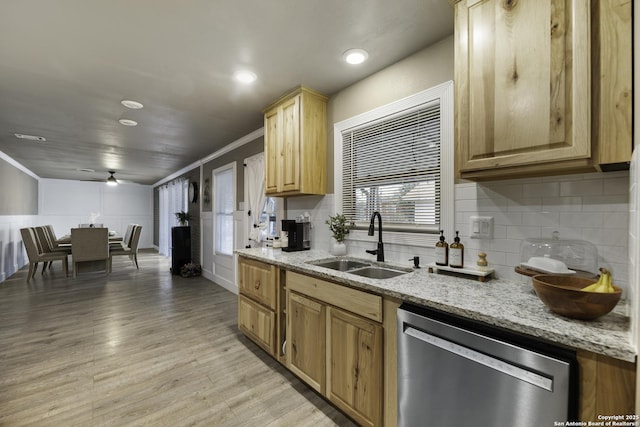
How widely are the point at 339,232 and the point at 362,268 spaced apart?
43 centimetres

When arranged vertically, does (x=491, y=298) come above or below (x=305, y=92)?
below

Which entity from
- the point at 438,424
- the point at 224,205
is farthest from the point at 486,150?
the point at 224,205

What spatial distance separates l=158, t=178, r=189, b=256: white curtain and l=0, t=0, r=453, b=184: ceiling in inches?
134

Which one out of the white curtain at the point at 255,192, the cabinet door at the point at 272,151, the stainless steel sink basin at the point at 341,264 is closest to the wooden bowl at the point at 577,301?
the stainless steel sink basin at the point at 341,264

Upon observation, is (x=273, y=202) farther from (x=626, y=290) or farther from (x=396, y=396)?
(x=626, y=290)

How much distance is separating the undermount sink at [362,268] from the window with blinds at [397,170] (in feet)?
1.05

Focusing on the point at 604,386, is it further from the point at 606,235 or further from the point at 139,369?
the point at 139,369

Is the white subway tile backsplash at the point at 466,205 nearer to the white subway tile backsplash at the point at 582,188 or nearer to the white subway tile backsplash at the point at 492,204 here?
the white subway tile backsplash at the point at 492,204

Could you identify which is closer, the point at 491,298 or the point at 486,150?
the point at 491,298

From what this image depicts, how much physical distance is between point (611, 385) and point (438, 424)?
24.4 inches

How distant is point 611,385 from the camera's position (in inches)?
31.7

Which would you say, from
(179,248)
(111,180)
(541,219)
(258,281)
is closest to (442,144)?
(541,219)

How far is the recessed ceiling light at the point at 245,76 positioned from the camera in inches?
87.7

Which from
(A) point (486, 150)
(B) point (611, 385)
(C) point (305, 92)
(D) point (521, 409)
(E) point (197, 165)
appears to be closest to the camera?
(B) point (611, 385)
